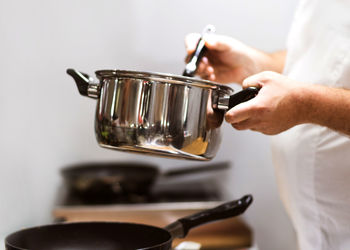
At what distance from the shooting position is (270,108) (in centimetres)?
66

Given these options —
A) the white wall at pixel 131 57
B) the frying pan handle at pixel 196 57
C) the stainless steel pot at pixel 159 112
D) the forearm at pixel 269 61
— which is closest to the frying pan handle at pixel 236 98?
the stainless steel pot at pixel 159 112

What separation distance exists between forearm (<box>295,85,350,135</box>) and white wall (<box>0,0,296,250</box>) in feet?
2.55

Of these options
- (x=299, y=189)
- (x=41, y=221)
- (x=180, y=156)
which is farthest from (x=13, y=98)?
(x=299, y=189)

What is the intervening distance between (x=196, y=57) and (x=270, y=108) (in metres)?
0.25

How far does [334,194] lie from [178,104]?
16.2 inches

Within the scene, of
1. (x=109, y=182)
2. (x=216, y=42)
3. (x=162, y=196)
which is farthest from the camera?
(x=162, y=196)

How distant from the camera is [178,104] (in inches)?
25.5

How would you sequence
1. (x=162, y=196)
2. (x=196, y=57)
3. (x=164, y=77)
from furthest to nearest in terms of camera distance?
1. (x=162, y=196)
2. (x=196, y=57)
3. (x=164, y=77)

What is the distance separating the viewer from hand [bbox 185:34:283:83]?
3.28ft

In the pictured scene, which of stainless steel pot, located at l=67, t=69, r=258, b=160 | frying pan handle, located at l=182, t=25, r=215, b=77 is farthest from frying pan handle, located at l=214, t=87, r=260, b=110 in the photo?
frying pan handle, located at l=182, t=25, r=215, b=77

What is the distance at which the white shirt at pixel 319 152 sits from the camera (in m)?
0.88

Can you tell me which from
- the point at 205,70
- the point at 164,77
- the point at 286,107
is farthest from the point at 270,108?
the point at 205,70

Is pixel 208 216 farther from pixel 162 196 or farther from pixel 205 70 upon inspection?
pixel 162 196

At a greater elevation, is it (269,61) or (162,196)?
(269,61)
